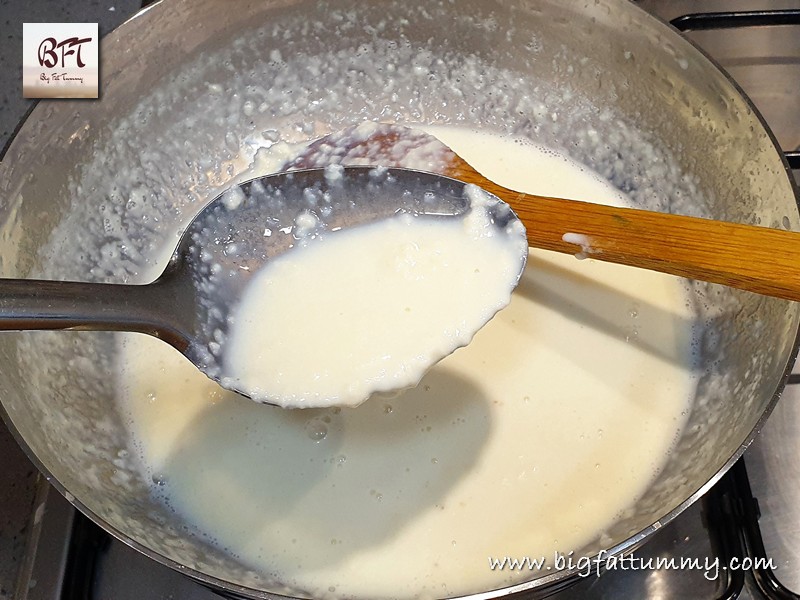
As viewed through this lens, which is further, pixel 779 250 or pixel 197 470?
pixel 197 470

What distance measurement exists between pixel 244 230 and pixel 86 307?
22 centimetres

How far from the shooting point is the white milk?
66cm

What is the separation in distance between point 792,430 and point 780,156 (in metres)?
0.31

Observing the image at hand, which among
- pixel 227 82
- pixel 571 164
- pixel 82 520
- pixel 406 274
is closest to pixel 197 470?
pixel 82 520

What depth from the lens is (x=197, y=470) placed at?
829 millimetres

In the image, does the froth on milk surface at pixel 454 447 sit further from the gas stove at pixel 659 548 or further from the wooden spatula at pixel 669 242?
the wooden spatula at pixel 669 242

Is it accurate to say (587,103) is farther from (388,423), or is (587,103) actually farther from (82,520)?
(82,520)
